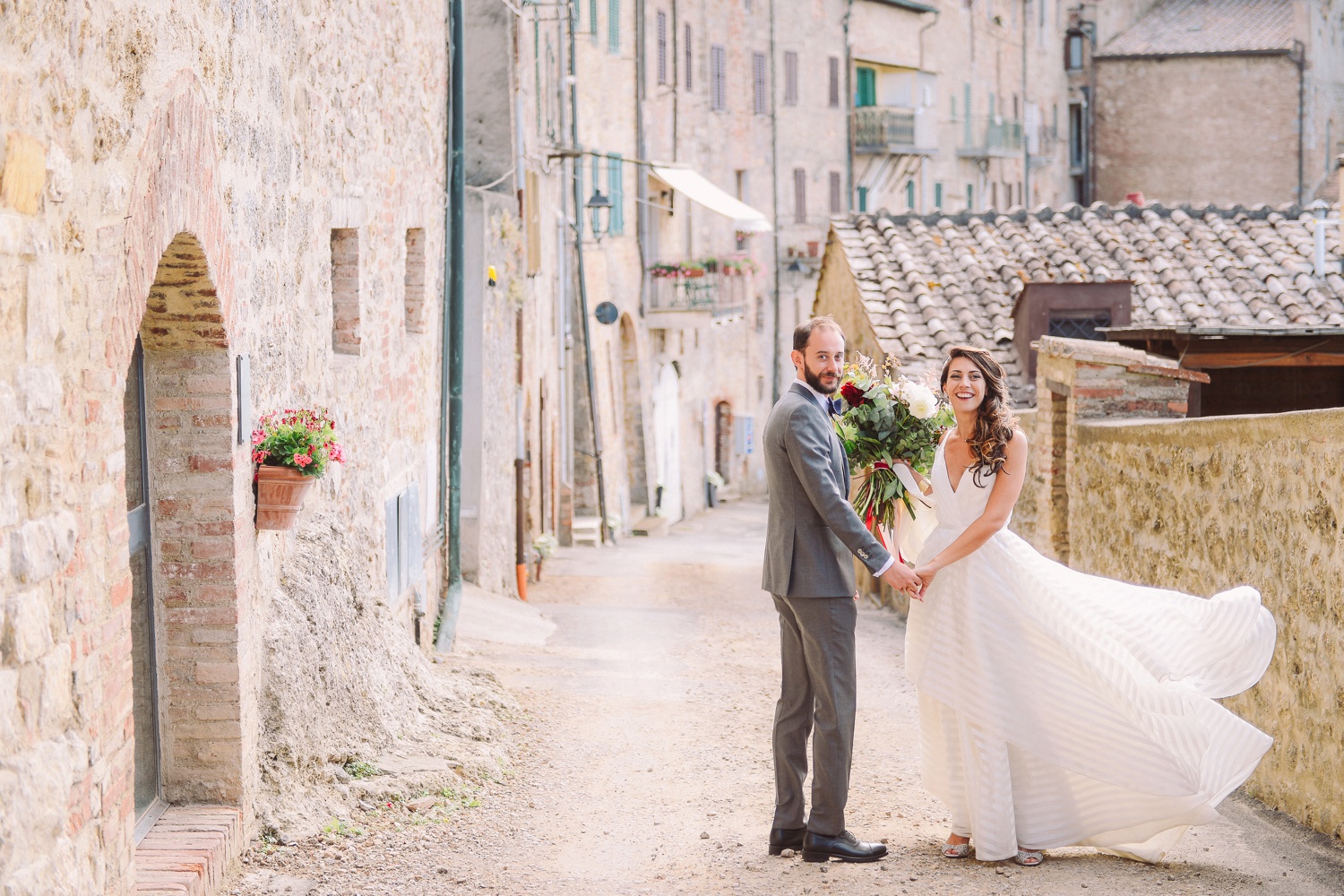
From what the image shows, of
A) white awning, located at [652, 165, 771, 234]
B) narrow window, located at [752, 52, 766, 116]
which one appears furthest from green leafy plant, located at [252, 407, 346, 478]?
narrow window, located at [752, 52, 766, 116]

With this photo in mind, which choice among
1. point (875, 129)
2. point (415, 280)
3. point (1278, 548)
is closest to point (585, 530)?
point (415, 280)

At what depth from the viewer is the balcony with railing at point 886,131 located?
37.4 metres

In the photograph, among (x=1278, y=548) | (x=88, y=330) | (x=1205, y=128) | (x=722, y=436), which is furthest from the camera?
(x=1205, y=128)

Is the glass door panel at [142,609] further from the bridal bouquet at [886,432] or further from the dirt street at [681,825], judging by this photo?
the bridal bouquet at [886,432]

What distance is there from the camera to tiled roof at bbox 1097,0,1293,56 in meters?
39.8

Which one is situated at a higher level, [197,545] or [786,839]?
[197,545]

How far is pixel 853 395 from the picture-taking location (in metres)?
5.64

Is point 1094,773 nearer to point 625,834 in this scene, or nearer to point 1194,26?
point 625,834

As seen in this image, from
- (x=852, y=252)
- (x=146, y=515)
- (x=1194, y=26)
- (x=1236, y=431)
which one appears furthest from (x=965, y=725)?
(x=1194, y=26)

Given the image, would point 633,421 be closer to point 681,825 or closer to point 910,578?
point 681,825

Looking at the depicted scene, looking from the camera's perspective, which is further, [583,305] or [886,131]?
[886,131]

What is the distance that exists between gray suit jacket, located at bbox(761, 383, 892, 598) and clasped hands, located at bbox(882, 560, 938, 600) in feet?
0.29

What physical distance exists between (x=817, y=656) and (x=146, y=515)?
7.71 ft

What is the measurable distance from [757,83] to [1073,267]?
2098cm
